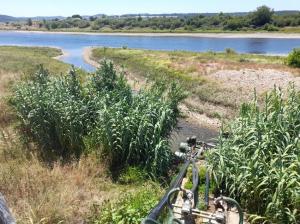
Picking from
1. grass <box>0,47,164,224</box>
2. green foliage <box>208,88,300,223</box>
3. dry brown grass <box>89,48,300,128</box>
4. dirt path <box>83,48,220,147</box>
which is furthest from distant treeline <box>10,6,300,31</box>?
grass <box>0,47,164,224</box>

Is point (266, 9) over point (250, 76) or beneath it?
over

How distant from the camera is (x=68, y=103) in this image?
356 inches

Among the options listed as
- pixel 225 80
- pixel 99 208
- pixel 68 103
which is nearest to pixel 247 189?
pixel 99 208

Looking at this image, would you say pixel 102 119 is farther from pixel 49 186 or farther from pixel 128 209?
pixel 128 209

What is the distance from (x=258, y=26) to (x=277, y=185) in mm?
95692

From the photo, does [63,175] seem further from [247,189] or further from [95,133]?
[247,189]

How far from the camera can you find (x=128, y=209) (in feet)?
17.7

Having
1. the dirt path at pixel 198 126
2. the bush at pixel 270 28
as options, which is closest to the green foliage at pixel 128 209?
the dirt path at pixel 198 126

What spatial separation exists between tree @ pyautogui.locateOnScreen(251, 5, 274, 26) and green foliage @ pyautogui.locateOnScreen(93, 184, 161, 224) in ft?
313

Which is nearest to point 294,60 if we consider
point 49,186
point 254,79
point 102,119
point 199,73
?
point 254,79

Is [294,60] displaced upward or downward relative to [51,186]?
upward

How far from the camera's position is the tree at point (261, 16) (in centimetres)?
9450

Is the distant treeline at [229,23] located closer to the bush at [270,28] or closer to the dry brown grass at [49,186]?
the bush at [270,28]

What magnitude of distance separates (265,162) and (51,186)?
3692mm
